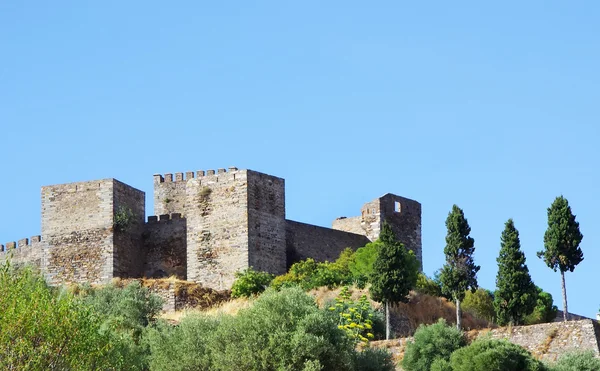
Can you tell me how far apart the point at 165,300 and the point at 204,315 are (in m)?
9.33

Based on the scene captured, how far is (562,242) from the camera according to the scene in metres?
55.6

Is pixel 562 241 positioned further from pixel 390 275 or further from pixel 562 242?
pixel 390 275

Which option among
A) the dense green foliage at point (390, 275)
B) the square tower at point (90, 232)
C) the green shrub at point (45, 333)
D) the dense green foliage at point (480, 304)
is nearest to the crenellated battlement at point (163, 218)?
the square tower at point (90, 232)

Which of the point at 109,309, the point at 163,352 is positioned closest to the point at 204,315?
the point at 163,352

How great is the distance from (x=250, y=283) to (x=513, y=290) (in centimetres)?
1104

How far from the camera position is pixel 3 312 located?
45000 millimetres

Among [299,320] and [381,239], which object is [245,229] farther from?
[299,320]

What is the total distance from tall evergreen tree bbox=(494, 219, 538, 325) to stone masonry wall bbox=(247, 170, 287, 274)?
38.4 ft

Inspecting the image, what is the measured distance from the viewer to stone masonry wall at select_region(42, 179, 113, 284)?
65.3 m

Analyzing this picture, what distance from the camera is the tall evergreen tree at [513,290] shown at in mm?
54375

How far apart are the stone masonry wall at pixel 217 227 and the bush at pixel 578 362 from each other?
1735 centimetres

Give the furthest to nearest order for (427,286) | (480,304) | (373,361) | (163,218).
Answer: (163,218)
(480,304)
(427,286)
(373,361)

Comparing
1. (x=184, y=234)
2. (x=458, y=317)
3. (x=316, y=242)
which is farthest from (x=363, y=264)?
(x=184, y=234)

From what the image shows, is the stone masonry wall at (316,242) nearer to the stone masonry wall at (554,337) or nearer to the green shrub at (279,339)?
the green shrub at (279,339)
